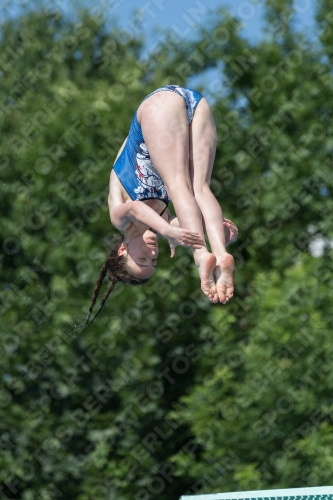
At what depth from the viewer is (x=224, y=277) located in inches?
233

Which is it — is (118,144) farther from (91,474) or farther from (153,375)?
(91,474)

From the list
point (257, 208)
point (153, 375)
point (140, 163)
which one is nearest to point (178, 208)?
point (140, 163)

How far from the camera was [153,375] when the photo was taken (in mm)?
16250

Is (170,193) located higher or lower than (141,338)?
higher

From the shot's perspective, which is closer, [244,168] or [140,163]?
[140,163]

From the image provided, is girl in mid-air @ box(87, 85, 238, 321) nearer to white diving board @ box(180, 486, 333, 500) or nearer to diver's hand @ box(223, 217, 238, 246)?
diver's hand @ box(223, 217, 238, 246)

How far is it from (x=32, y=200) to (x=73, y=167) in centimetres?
85

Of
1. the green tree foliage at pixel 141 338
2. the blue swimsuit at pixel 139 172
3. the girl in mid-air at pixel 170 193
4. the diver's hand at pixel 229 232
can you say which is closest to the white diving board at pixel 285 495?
the girl in mid-air at pixel 170 193

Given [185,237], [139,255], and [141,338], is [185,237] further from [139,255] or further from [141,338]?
[141,338]

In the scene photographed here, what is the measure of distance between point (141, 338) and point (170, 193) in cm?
993

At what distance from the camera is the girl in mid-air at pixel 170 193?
19.5 ft

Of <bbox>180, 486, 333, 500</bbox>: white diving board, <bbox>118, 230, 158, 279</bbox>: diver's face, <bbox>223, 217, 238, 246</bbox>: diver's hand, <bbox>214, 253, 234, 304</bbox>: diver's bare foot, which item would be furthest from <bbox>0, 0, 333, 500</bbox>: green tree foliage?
<bbox>214, 253, 234, 304</bbox>: diver's bare foot

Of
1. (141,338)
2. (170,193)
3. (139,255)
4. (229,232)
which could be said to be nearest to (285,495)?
(139,255)

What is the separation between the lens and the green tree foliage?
49.7 ft
